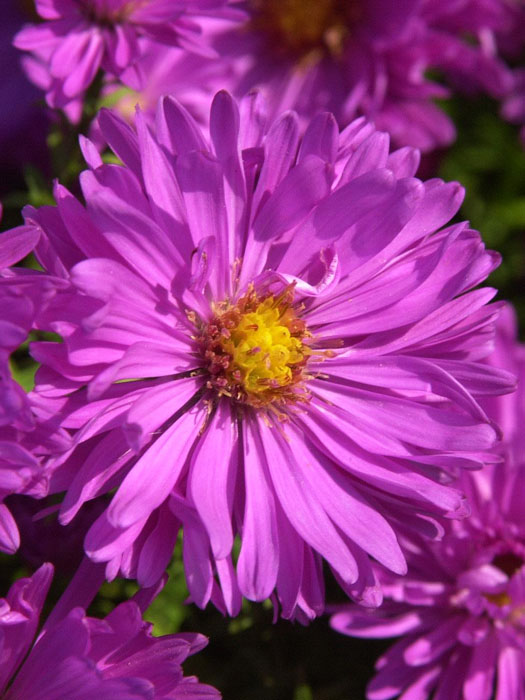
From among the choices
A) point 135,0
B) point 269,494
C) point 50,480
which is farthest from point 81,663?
point 135,0

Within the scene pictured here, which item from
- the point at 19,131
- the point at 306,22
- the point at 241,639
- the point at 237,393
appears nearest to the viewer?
the point at 237,393

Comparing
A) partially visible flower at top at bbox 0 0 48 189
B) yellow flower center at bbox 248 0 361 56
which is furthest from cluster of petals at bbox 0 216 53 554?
yellow flower center at bbox 248 0 361 56

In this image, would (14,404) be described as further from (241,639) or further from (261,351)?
(241,639)

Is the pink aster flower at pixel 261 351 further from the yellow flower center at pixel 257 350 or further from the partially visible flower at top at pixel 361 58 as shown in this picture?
the partially visible flower at top at pixel 361 58

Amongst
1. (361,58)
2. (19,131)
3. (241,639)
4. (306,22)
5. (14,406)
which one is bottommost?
(241,639)

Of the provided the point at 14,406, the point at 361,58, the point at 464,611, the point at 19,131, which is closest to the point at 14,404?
the point at 14,406

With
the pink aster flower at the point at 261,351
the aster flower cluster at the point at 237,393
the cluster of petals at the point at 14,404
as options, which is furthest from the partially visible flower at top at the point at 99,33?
the cluster of petals at the point at 14,404
